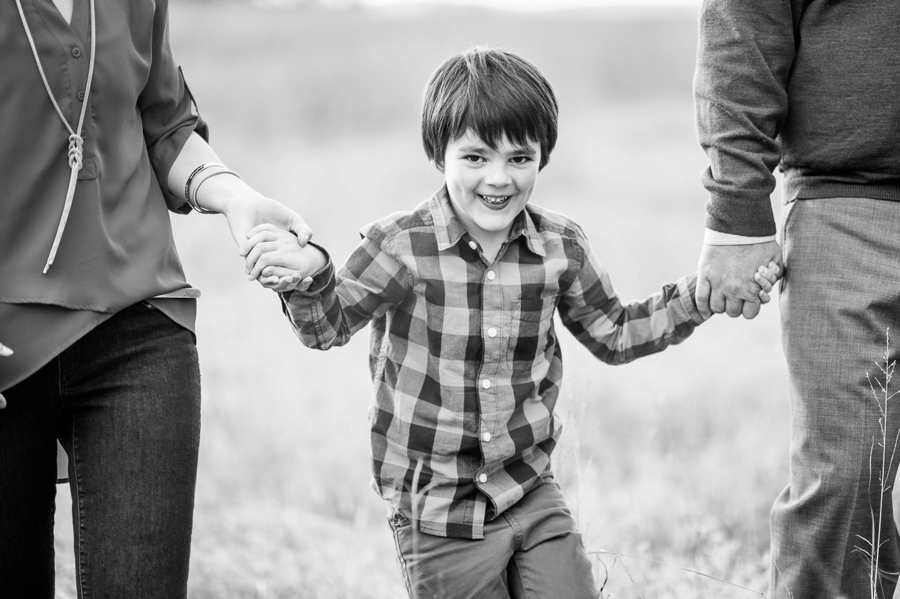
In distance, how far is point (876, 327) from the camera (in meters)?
2.17

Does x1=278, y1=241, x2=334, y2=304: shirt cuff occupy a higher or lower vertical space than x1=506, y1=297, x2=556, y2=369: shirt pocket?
higher

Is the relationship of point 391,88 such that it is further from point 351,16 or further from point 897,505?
point 897,505

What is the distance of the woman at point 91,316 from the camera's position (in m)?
1.75

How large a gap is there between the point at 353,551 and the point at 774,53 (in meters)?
2.50

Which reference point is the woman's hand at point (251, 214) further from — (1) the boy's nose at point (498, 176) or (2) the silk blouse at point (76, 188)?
(1) the boy's nose at point (498, 176)

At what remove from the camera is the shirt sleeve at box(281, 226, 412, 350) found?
2.19 meters

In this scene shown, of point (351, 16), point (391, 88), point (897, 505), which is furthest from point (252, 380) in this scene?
point (351, 16)

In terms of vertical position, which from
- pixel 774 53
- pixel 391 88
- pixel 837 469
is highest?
pixel 391 88

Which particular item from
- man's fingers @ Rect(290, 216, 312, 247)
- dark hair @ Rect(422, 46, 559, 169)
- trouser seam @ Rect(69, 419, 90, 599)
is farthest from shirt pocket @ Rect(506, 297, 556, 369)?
trouser seam @ Rect(69, 419, 90, 599)

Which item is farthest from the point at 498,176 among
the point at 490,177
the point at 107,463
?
the point at 107,463

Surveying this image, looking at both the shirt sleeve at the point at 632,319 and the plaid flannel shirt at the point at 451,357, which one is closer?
the plaid flannel shirt at the point at 451,357

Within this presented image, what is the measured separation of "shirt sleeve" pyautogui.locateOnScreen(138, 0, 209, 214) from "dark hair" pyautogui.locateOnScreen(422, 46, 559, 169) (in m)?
0.62

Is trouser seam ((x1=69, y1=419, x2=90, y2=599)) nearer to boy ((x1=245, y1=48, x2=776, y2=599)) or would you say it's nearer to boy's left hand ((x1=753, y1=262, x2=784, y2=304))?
boy ((x1=245, y1=48, x2=776, y2=599))

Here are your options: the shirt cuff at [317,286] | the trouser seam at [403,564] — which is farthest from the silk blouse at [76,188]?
the trouser seam at [403,564]
